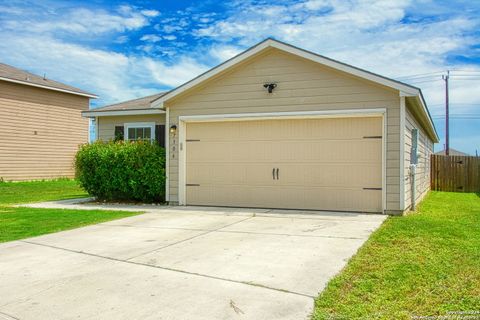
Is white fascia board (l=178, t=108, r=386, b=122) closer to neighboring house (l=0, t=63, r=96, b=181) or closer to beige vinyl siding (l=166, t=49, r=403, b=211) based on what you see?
beige vinyl siding (l=166, t=49, r=403, b=211)

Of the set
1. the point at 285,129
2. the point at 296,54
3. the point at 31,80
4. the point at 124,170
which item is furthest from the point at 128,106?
the point at 31,80

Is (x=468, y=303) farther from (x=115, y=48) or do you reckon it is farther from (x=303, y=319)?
(x=115, y=48)

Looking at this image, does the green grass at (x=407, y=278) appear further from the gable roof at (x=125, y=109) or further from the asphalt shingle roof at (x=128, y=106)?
the asphalt shingle roof at (x=128, y=106)

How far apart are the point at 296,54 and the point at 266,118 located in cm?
165

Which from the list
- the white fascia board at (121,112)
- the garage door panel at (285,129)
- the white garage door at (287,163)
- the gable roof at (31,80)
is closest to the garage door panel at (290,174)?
the white garage door at (287,163)

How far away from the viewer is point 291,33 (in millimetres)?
13094

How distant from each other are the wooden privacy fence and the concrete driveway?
11768mm

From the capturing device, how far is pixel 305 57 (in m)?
9.60

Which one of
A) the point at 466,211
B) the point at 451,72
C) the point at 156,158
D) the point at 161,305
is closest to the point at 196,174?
the point at 156,158

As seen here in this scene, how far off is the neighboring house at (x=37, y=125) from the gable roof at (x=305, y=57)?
35.5ft

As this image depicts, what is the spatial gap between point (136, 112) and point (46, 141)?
9.62 m

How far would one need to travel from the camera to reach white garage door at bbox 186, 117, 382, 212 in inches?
371

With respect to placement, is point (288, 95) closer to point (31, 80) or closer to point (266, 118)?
point (266, 118)

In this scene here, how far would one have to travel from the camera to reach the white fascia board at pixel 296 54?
878 centimetres
